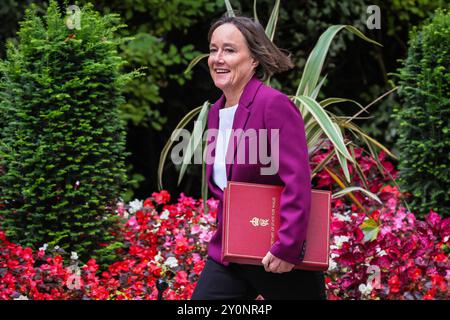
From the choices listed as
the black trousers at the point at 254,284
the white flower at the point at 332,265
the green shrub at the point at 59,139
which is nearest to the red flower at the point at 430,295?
the white flower at the point at 332,265

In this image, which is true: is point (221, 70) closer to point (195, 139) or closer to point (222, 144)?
point (222, 144)

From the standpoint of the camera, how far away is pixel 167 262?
159 inches

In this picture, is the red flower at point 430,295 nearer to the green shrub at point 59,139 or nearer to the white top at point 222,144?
the white top at point 222,144

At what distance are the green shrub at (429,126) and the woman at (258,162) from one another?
2179 millimetres

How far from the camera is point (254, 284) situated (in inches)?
106

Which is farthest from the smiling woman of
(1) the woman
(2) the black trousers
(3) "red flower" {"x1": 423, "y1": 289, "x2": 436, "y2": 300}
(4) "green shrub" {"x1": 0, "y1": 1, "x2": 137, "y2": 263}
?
(4) "green shrub" {"x1": 0, "y1": 1, "x2": 137, "y2": 263}

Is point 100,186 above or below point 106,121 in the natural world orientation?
below

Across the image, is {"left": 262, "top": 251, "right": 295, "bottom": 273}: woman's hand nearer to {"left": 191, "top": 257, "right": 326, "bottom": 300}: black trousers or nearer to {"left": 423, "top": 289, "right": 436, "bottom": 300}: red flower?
{"left": 191, "top": 257, "right": 326, "bottom": 300}: black trousers

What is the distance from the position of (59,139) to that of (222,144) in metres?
1.61

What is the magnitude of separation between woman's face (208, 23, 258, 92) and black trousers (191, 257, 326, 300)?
0.63 meters

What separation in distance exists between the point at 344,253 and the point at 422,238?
1.41 feet
